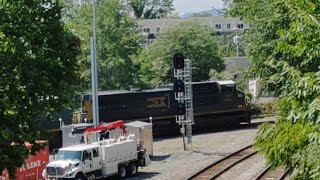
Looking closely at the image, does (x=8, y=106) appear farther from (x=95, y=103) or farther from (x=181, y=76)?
(x=181, y=76)

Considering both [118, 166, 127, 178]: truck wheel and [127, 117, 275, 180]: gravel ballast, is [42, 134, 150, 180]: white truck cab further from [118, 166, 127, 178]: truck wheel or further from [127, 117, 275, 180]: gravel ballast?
[127, 117, 275, 180]: gravel ballast

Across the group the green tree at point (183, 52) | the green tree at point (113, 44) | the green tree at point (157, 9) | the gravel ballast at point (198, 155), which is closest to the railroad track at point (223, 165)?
the gravel ballast at point (198, 155)

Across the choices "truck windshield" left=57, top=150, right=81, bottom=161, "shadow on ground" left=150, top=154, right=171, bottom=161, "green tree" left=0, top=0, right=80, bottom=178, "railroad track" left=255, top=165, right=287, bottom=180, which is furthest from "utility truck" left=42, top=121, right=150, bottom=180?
"green tree" left=0, top=0, right=80, bottom=178

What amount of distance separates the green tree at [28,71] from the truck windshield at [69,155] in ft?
31.2

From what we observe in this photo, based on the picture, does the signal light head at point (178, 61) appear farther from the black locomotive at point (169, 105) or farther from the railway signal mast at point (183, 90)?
the black locomotive at point (169, 105)

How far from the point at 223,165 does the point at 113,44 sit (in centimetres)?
2812

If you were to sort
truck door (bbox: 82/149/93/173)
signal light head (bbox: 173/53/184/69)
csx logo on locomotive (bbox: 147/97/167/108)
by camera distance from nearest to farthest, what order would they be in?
truck door (bbox: 82/149/93/173)
signal light head (bbox: 173/53/184/69)
csx logo on locomotive (bbox: 147/97/167/108)

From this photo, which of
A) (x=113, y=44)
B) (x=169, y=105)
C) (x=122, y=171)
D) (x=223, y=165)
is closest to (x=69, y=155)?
(x=122, y=171)

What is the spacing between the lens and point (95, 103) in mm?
29781

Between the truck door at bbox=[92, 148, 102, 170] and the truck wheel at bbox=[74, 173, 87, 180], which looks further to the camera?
the truck door at bbox=[92, 148, 102, 170]

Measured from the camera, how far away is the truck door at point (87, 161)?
75.3ft

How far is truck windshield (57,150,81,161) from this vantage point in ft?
74.9

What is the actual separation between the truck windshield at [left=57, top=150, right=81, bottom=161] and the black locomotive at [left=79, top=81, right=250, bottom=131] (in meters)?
13.9

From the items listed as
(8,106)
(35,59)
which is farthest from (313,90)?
(35,59)
